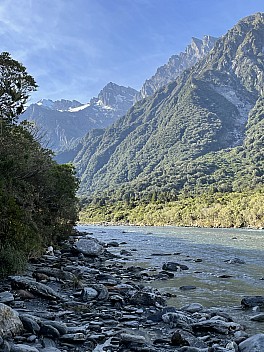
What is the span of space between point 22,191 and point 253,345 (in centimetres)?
1780

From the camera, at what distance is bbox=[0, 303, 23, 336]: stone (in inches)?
334

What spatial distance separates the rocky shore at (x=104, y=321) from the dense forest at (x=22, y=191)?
1.93 metres

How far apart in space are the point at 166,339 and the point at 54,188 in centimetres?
2167

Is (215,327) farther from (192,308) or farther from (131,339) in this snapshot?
(131,339)

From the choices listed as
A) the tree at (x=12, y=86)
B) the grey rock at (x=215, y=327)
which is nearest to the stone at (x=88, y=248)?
the tree at (x=12, y=86)

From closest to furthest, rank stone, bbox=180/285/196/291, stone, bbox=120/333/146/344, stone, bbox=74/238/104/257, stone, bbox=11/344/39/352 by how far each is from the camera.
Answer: stone, bbox=11/344/39/352 < stone, bbox=120/333/146/344 < stone, bbox=180/285/196/291 < stone, bbox=74/238/104/257

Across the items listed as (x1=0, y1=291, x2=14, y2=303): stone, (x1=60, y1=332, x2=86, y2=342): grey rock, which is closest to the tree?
(x1=0, y1=291, x2=14, y2=303): stone

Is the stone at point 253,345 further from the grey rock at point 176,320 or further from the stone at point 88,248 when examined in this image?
the stone at point 88,248

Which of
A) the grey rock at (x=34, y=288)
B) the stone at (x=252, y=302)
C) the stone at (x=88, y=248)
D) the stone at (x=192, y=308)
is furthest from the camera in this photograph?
the stone at (x=88, y=248)

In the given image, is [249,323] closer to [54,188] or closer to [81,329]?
[81,329]

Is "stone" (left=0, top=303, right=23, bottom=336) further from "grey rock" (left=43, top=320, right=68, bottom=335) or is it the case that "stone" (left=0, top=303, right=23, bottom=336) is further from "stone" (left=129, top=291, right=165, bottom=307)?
"stone" (left=129, top=291, right=165, bottom=307)

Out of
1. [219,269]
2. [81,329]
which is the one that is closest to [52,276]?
[81,329]

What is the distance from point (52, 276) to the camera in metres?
16.9

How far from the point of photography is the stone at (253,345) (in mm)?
9053
